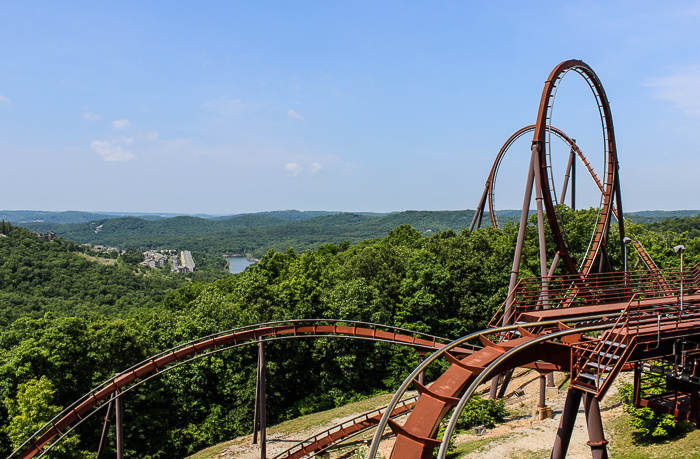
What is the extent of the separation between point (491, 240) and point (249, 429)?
26.3m

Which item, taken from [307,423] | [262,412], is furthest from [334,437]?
[307,423]

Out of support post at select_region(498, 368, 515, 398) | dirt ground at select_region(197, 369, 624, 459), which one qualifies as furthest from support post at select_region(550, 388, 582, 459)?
support post at select_region(498, 368, 515, 398)

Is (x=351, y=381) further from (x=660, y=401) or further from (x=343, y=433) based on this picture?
(x=660, y=401)

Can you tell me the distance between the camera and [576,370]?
28.8 ft

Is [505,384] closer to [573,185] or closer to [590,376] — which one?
[590,376]

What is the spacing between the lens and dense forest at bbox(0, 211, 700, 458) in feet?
79.0

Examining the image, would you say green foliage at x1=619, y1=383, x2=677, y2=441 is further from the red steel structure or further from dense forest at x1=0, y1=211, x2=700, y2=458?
dense forest at x1=0, y1=211, x2=700, y2=458

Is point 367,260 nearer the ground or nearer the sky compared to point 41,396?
nearer the sky

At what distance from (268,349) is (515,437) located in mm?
16483

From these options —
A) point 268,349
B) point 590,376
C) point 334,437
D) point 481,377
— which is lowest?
point 334,437

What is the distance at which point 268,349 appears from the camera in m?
28.0

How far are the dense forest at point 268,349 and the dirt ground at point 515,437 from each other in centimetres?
505

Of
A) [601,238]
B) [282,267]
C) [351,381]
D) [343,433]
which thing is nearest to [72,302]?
[282,267]

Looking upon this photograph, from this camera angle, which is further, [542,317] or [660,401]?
[660,401]
